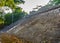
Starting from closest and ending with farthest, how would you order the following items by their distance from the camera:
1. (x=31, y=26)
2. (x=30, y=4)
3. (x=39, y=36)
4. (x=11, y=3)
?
(x=39, y=36) < (x=31, y=26) < (x=11, y=3) < (x=30, y=4)

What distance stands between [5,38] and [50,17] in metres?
0.57

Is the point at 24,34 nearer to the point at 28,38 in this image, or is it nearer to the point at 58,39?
the point at 28,38

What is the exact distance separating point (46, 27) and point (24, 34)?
22cm

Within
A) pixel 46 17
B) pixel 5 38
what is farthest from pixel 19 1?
pixel 5 38

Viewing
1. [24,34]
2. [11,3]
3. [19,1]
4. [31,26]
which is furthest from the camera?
[19,1]

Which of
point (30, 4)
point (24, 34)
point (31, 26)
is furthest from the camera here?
point (30, 4)

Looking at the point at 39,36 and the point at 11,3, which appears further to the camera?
the point at 11,3

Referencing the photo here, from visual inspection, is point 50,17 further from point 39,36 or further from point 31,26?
point 39,36

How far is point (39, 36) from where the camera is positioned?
1668 millimetres

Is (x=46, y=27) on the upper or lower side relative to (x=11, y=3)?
lower

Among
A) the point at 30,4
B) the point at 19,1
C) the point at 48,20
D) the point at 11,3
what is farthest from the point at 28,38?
the point at 30,4

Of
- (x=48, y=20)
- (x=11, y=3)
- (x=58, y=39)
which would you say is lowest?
(x=58, y=39)

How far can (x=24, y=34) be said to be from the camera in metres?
1.78

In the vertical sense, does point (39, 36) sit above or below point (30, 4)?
below
